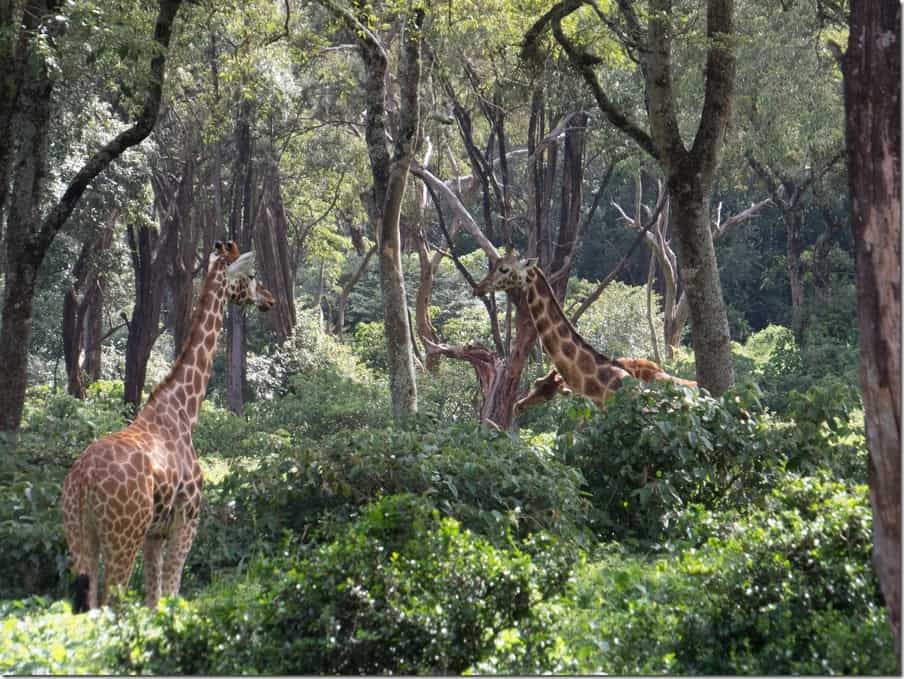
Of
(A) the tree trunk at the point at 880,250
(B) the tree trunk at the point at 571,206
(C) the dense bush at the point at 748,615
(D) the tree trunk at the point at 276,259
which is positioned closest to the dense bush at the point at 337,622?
(C) the dense bush at the point at 748,615

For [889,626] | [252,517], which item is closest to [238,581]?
[252,517]

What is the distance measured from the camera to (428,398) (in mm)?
19562

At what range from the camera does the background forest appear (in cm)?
566

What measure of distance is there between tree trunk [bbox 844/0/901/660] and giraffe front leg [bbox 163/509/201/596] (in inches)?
173

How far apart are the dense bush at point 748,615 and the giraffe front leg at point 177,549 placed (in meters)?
2.62

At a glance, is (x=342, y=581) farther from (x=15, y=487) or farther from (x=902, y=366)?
(x=15, y=487)

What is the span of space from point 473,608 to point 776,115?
2108 centimetres

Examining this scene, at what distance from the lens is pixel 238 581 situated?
26.2 ft

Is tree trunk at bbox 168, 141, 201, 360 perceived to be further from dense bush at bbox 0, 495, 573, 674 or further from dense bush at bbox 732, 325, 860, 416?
dense bush at bbox 0, 495, 573, 674

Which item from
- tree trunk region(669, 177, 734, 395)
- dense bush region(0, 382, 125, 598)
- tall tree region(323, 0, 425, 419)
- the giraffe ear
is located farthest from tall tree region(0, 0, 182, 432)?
tree trunk region(669, 177, 734, 395)

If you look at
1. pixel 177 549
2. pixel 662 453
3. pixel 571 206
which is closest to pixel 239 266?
pixel 177 549

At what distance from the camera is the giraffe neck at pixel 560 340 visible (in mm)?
12227

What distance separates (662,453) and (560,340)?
9.87ft

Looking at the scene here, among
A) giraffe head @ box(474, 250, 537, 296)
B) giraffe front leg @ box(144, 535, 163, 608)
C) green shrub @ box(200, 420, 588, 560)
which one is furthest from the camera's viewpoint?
giraffe head @ box(474, 250, 537, 296)
